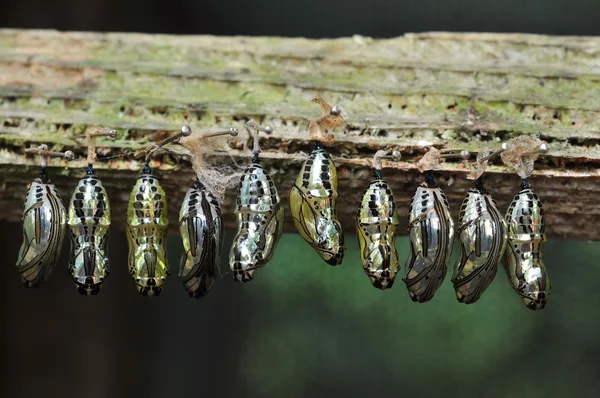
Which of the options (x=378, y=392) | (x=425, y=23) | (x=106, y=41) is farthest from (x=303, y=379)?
(x=106, y=41)

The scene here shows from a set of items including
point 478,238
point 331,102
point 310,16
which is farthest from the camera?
point 310,16

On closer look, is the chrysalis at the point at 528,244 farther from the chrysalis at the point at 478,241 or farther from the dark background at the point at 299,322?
the dark background at the point at 299,322

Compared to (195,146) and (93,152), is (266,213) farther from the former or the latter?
(93,152)

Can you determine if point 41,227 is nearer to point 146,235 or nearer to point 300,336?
point 146,235

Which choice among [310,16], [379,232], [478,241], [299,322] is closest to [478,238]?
[478,241]

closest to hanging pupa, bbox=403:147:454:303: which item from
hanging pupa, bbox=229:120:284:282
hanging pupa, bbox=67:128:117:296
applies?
hanging pupa, bbox=229:120:284:282

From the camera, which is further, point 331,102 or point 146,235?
point 331,102
